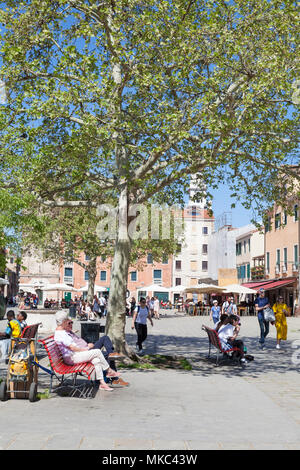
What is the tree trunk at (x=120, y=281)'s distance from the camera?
43.1 ft

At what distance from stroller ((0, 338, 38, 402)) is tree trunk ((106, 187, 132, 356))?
4.76m

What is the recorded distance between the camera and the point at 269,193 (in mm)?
15500

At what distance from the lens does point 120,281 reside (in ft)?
43.6

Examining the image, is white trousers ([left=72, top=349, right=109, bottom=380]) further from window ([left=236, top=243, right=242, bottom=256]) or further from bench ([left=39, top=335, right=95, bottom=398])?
window ([left=236, top=243, right=242, bottom=256])

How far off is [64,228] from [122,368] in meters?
29.4

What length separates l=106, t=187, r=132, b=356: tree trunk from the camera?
13125 mm

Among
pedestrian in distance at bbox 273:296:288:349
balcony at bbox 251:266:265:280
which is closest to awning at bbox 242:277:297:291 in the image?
balcony at bbox 251:266:265:280

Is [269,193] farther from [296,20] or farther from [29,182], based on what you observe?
[29,182]

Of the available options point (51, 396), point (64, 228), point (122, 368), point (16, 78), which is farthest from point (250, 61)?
point (64, 228)

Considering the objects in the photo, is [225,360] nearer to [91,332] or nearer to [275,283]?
[91,332]

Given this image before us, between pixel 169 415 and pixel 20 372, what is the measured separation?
7.86 feet

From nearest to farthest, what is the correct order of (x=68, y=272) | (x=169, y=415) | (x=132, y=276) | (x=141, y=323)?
(x=169, y=415)
(x=141, y=323)
(x=68, y=272)
(x=132, y=276)

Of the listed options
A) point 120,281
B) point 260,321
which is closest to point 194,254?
point 260,321

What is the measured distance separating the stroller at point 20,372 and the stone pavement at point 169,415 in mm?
204
